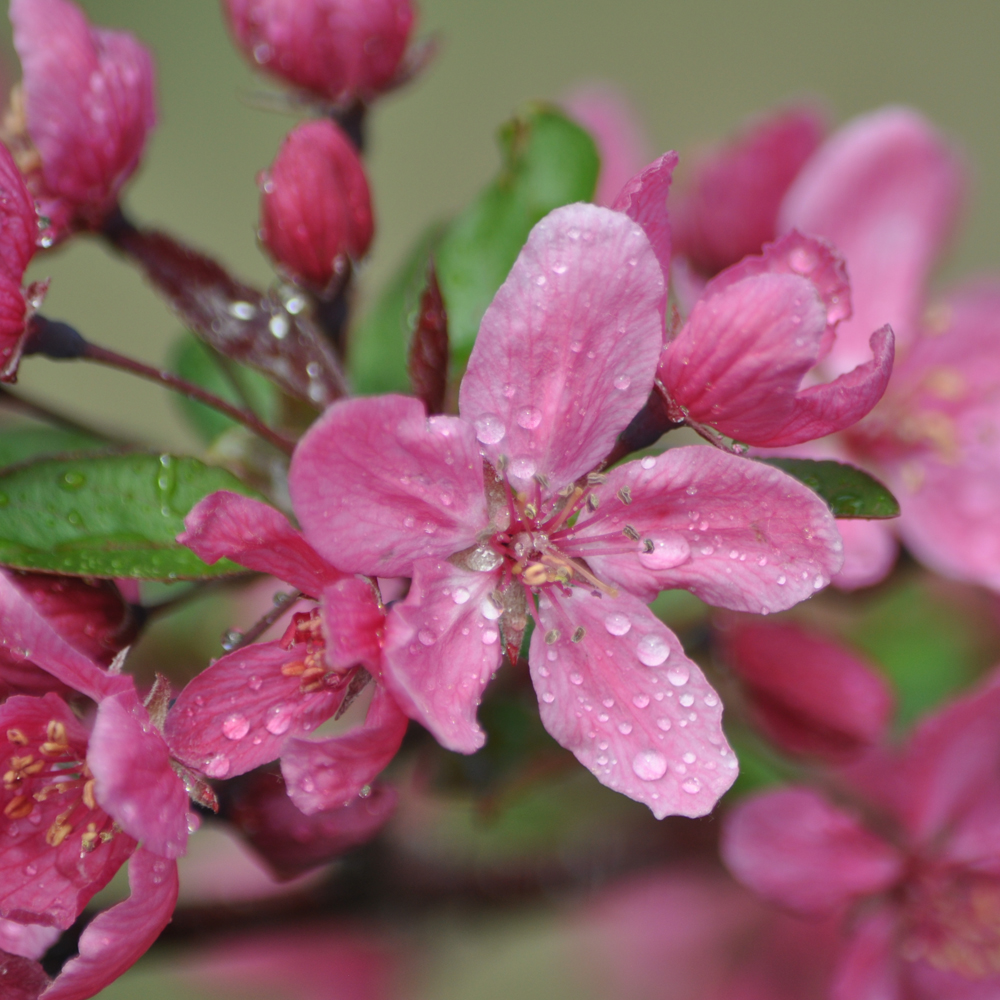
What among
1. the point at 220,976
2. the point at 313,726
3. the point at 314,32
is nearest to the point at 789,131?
the point at 314,32

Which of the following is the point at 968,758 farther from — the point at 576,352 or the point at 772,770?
the point at 576,352

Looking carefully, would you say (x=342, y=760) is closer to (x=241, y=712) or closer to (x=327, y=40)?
(x=241, y=712)

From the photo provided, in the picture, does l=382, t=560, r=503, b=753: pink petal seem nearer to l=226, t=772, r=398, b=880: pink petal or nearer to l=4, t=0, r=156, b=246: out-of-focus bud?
l=226, t=772, r=398, b=880: pink petal

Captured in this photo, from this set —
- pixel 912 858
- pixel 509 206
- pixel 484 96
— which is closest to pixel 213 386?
pixel 509 206

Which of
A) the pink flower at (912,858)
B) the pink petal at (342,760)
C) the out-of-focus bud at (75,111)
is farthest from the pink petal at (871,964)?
the out-of-focus bud at (75,111)

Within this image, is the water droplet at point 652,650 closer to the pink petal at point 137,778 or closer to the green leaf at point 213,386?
the pink petal at point 137,778

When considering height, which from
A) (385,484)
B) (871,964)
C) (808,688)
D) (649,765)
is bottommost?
(871,964)

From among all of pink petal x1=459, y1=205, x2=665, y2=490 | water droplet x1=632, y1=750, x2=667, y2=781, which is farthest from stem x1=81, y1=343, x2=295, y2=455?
water droplet x1=632, y1=750, x2=667, y2=781
